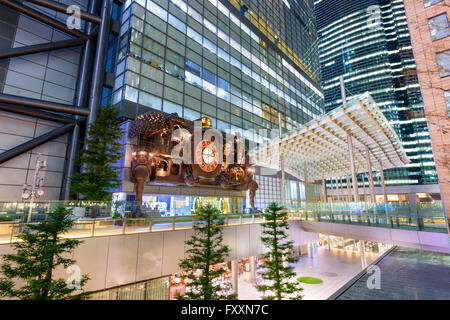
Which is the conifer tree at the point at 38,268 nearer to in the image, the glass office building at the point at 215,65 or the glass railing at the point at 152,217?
the glass railing at the point at 152,217

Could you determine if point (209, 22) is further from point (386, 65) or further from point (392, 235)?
point (386, 65)

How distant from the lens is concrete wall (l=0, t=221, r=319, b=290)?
9198 mm

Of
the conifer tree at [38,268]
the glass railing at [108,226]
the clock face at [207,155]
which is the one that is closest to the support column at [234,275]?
the glass railing at [108,226]

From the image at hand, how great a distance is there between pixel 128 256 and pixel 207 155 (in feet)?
37.6

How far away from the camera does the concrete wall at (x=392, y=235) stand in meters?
12.1

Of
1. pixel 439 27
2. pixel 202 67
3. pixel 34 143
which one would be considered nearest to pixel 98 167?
pixel 34 143

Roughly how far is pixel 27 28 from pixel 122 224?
21816mm

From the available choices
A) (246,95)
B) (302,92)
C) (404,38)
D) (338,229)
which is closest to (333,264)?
(338,229)

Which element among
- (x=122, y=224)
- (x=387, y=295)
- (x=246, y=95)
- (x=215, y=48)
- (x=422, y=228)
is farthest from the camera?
(x=246, y=95)

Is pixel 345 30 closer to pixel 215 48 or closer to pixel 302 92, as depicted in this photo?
pixel 302 92

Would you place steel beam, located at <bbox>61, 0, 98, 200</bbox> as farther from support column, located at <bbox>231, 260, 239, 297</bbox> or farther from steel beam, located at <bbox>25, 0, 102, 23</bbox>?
support column, located at <bbox>231, 260, 239, 297</bbox>

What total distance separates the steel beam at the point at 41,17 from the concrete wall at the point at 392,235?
30.4 meters

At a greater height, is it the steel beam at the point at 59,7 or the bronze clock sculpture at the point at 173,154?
the steel beam at the point at 59,7

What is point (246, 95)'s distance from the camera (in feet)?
114
